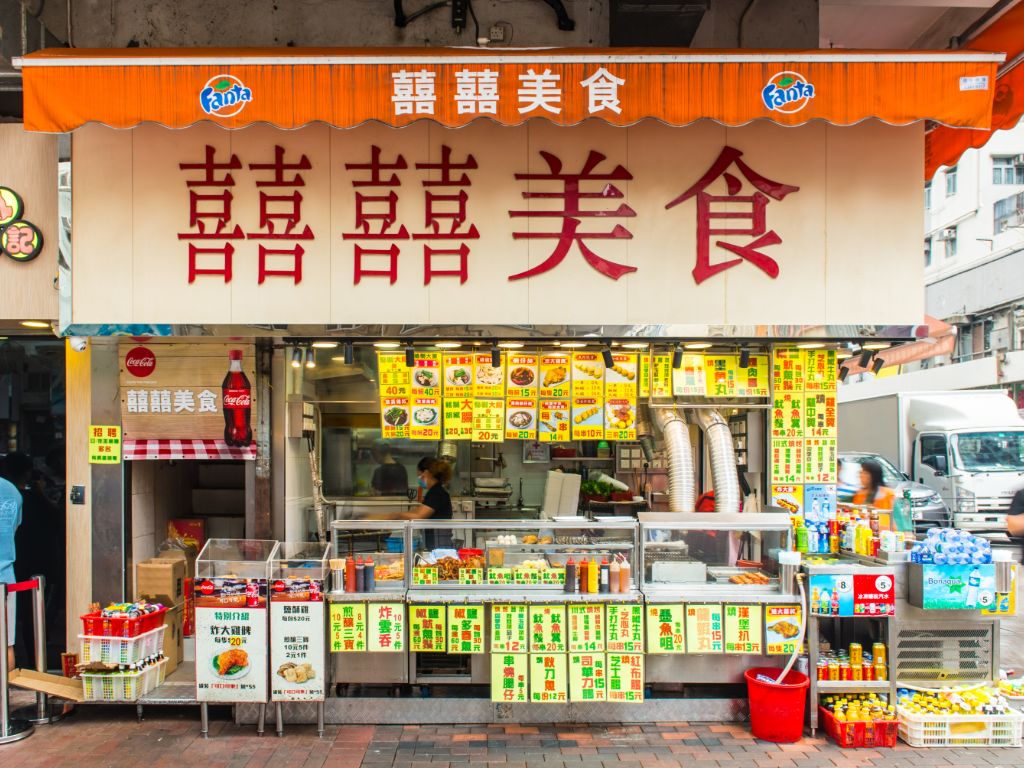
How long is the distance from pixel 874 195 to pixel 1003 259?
1978 centimetres

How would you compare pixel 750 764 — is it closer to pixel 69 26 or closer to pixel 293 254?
pixel 293 254

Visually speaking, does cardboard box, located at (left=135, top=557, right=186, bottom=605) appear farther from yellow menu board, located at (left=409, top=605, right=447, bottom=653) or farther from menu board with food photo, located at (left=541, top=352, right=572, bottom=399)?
menu board with food photo, located at (left=541, top=352, right=572, bottom=399)

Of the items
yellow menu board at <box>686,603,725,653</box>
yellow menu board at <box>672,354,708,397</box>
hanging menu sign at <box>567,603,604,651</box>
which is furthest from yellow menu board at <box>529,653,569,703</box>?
yellow menu board at <box>672,354,708,397</box>

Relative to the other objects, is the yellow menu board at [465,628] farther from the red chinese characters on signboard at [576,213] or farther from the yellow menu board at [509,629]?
the red chinese characters on signboard at [576,213]

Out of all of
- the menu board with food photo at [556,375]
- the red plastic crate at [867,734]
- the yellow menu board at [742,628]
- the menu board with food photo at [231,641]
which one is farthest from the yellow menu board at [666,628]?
the menu board with food photo at [231,641]

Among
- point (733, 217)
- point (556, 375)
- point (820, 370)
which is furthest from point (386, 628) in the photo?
point (820, 370)

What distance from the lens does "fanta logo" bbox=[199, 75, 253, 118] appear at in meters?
5.28

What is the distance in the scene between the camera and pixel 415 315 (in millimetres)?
6188

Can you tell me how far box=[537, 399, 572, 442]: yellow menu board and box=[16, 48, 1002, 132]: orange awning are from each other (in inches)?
104

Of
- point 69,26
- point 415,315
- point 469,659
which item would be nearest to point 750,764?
point 469,659

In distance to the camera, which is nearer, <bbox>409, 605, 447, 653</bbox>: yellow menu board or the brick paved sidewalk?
the brick paved sidewalk

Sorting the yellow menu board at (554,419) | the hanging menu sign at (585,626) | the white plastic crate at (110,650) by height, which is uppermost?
the yellow menu board at (554,419)

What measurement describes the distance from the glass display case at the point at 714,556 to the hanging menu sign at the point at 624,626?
18cm

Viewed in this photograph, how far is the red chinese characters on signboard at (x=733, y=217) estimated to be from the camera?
6191 mm
